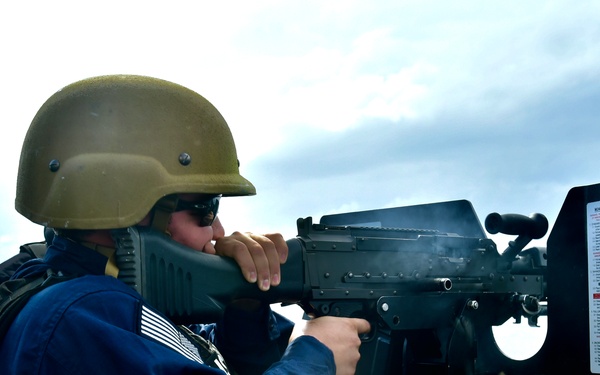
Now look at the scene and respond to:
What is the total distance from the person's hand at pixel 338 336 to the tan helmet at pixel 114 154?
0.54m

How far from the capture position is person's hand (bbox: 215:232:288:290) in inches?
86.3

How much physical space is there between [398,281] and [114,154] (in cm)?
129

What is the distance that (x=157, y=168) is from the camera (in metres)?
2.13

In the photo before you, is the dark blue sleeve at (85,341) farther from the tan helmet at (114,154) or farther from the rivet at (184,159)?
the rivet at (184,159)

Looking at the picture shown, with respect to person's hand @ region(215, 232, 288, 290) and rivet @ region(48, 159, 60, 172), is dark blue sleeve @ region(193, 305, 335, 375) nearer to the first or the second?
person's hand @ region(215, 232, 288, 290)

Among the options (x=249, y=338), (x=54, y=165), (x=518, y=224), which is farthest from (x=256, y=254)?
(x=518, y=224)

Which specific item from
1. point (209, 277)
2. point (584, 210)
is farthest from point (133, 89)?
point (584, 210)

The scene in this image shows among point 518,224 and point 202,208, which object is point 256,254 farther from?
point 518,224

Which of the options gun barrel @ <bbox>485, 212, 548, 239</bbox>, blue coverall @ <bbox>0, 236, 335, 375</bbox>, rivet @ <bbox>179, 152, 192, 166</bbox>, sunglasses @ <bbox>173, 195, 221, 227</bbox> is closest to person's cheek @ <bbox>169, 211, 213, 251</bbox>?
sunglasses @ <bbox>173, 195, 221, 227</bbox>

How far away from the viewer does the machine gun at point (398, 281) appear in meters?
2.04

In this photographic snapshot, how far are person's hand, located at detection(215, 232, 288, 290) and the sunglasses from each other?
98 mm

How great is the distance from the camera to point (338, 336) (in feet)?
7.64

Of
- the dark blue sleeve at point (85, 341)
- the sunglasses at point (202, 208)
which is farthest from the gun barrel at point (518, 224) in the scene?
the dark blue sleeve at point (85, 341)

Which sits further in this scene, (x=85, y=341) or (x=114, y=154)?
(x=114, y=154)
